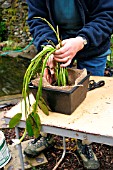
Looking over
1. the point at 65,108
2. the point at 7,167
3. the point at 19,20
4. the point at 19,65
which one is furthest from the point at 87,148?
the point at 19,20

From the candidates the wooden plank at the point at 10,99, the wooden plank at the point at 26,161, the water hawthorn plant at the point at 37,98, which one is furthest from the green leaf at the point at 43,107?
the wooden plank at the point at 10,99

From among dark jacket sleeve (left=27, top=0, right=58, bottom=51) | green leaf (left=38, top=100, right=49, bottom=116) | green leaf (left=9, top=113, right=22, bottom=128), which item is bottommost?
green leaf (left=9, top=113, right=22, bottom=128)

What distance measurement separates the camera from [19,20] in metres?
4.82

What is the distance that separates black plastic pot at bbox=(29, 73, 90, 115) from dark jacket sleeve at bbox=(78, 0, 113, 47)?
0.27 meters

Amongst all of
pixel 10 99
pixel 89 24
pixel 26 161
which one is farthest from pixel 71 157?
pixel 10 99

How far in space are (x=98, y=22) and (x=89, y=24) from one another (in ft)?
0.16

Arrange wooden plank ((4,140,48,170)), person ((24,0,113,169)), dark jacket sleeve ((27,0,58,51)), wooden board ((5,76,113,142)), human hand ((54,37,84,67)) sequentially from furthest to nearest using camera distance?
wooden plank ((4,140,48,170)), dark jacket sleeve ((27,0,58,51)), person ((24,0,113,169)), human hand ((54,37,84,67)), wooden board ((5,76,113,142))

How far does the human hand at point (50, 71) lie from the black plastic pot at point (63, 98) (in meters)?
0.11

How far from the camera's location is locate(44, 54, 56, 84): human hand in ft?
4.62

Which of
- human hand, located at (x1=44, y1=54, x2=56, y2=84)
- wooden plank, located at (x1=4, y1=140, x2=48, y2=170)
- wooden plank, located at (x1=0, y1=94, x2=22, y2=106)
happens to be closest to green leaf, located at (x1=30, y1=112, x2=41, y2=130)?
human hand, located at (x1=44, y1=54, x2=56, y2=84)

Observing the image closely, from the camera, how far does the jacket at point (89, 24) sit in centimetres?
155

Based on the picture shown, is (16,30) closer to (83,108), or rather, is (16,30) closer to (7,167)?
(7,167)

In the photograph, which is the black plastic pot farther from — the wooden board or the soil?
the soil

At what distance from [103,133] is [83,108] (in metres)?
0.22
